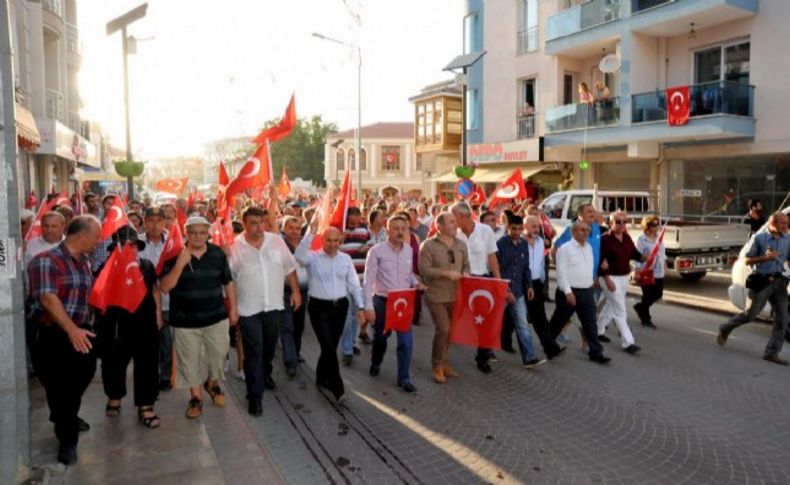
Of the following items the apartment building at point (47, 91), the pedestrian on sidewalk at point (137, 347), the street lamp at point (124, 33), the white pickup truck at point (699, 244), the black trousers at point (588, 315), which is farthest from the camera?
the apartment building at point (47, 91)

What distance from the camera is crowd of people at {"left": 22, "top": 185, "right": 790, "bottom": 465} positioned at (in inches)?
183

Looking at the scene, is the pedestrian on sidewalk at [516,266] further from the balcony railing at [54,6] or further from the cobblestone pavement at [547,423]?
the balcony railing at [54,6]

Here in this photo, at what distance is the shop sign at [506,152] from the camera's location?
24469mm

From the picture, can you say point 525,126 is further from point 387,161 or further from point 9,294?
point 387,161

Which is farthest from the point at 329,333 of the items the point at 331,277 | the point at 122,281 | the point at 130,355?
the point at 122,281

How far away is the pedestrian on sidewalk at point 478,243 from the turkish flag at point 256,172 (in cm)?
214

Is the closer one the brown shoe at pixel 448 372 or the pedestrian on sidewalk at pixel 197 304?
the pedestrian on sidewalk at pixel 197 304

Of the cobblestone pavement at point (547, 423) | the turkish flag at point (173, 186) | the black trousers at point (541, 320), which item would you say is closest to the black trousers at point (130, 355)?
the cobblestone pavement at point (547, 423)

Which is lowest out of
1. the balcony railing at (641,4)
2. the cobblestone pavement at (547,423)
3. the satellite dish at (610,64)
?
the cobblestone pavement at (547,423)

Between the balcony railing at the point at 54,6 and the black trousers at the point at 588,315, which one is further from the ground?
the balcony railing at the point at 54,6

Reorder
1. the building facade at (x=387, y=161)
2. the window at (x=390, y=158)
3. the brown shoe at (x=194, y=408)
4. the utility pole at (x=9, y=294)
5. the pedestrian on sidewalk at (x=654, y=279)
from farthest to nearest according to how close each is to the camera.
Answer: the window at (x=390, y=158) → the building facade at (x=387, y=161) → the pedestrian on sidewalk at (x=654, y=279) → the brown shoe at (x=194, y=408) → the utility pole at (x=9, y=294)

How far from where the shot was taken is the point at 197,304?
539 centimetres

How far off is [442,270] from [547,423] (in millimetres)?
1770

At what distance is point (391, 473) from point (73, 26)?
28.3 m
